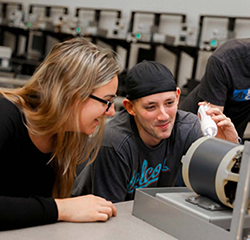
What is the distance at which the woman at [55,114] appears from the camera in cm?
120

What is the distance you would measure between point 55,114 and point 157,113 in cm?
49

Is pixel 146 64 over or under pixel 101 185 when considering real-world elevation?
over

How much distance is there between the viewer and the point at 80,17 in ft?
20.6

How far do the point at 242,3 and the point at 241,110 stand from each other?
2798 mm

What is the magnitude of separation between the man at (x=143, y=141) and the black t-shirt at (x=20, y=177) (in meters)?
0.23

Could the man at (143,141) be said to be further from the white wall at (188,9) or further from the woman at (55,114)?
the white wall at (188,9)

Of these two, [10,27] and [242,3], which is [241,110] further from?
[10,27]

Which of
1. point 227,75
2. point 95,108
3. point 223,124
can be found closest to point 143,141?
point 223,124

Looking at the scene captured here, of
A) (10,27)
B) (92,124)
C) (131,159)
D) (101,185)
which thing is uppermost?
(10,27)

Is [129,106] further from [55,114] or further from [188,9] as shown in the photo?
[188,9]

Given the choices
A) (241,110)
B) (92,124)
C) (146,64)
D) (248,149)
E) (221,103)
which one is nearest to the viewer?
(248,149)

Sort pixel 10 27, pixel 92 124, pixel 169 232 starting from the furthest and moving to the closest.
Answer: pixel 10 27 < pixel 92 124 < pixel 169 232

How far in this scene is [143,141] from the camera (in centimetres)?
169

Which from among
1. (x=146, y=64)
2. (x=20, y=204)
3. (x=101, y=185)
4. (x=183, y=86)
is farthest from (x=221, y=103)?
(x=183, y=86)
